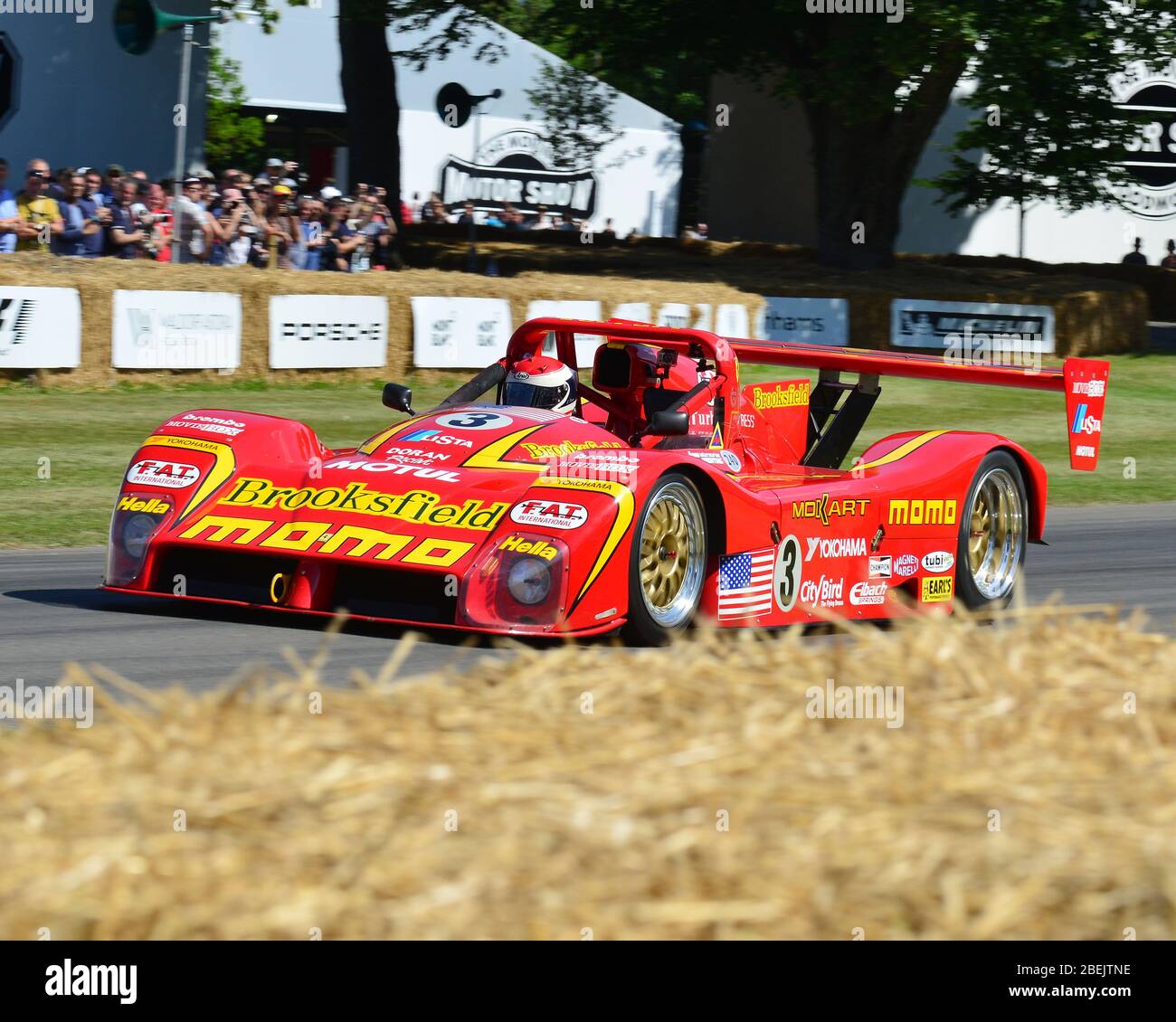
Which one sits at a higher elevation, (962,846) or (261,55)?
(261,55)

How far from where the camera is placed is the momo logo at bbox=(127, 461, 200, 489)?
8.12 metres

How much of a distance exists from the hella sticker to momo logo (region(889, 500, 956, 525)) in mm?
155

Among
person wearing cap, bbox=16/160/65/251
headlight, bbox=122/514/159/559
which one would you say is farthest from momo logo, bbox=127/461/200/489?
person wearing cap, bbox=16/160/65/251

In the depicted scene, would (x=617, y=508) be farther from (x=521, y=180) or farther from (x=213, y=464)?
(x=521, y=180)

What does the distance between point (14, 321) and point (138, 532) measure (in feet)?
28.7

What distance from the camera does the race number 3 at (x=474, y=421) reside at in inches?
335

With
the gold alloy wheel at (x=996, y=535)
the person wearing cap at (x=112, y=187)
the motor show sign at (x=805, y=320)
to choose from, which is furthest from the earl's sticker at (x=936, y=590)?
the motor show sign at (x=805, y=320)

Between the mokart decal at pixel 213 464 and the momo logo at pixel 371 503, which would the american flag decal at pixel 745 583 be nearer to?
the momo logo at pixel 371 503

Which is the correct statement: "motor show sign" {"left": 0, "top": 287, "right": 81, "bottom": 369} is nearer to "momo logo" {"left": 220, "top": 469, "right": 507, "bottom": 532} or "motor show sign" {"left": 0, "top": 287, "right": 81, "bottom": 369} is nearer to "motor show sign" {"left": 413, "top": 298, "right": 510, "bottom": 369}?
"motor show sign" {"left": 413, "top": 298, "right": 510, "bottom": 369}

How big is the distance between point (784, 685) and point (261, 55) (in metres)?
33.7

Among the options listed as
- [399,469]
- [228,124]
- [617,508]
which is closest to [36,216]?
[399,469]
